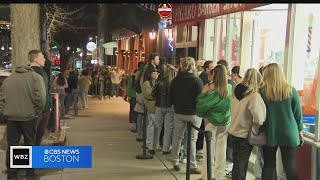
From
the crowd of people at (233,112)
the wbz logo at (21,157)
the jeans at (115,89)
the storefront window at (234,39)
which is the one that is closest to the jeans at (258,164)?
the crowd of people at (233,112)

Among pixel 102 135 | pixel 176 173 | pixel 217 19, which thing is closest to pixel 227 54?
pixel 217 19

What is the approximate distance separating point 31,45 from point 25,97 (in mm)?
2907

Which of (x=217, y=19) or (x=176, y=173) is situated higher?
(x=217, y=19)

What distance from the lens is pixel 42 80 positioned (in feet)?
21.6

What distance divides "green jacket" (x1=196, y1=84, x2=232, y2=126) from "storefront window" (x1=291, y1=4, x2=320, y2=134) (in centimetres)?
136

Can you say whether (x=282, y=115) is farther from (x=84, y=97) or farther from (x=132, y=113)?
(x=84, y=97)

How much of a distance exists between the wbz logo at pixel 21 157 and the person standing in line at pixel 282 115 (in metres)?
3.62

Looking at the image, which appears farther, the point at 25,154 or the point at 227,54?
the point at 227,54

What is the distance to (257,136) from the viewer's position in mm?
5734

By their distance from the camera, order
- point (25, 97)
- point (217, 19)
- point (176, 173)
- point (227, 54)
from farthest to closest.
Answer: point (217, 19)
point (227, 54)
point (176, 173)
point (25, 97)

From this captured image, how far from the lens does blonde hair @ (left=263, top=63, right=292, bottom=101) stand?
555cm

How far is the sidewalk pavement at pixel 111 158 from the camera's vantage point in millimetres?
7480

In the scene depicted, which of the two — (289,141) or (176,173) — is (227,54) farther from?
(289,141)

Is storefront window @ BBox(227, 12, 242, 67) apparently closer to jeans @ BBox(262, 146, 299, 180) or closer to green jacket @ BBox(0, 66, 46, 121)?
jeans @ BBox(262, 146, 299, 180)
